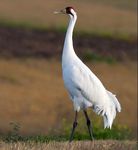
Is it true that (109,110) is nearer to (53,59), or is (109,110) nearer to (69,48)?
(69,48)

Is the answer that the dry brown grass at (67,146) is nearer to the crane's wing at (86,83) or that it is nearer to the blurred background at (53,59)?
the crane's wing at (86,83)

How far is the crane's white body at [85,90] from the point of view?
13414 millimetres

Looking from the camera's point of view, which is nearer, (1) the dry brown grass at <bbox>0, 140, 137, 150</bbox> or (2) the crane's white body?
(1) the dry brown grass at <bbox>0, 140, 137, 150</bbox>

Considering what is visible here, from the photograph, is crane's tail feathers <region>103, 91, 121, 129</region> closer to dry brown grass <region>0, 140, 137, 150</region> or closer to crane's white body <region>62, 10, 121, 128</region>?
crane's white body <region>62, 10, 121, 128</region>

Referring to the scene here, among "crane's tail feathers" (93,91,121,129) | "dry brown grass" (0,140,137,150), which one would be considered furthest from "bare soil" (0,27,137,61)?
"dry brown grass" (0,140,137,150)

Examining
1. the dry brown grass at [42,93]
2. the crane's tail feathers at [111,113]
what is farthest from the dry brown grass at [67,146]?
the dry brown grass at [42,93]

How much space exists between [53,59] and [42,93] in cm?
656

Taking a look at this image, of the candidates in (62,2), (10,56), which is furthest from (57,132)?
(62,2)

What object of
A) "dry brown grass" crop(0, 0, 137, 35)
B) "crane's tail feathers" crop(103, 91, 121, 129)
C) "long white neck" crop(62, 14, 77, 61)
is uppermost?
"long white neck" crop(62, 14, 77, 61)

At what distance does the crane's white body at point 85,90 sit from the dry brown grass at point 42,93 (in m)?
8.55

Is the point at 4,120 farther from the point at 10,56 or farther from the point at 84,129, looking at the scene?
the point at 10,56

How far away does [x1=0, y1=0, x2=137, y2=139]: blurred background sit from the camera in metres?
24.9

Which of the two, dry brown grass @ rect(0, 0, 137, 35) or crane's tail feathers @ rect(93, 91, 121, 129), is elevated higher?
crane's tail feathers @ rect(93, 91, 121, 129)

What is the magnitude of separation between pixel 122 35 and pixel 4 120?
1865 centimetres
